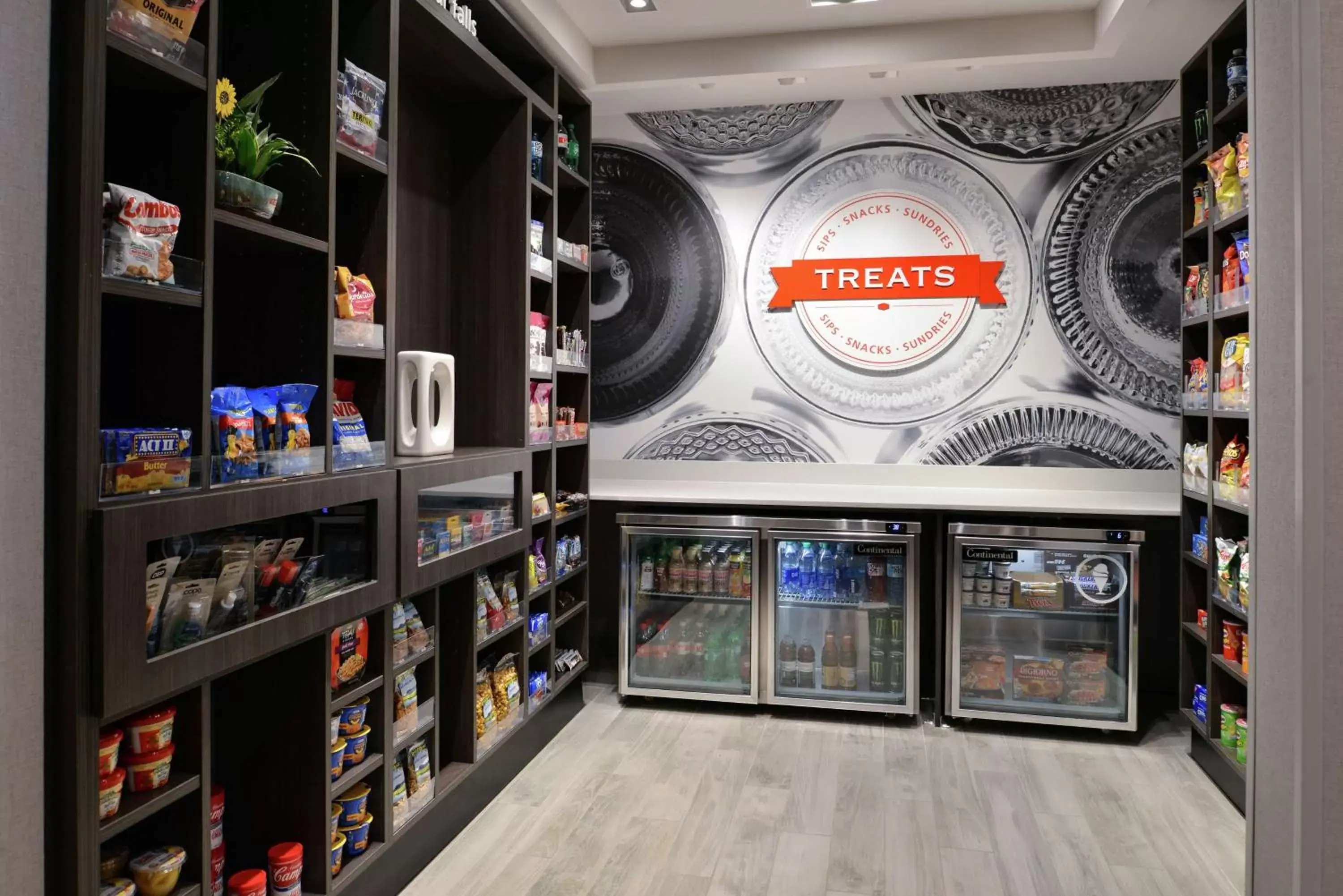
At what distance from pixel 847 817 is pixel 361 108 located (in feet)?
8.59

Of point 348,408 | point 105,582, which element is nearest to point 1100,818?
point 348,408

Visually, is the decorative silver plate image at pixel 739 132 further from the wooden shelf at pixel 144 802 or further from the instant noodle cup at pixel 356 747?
the wooden shelf at pixel 144 802

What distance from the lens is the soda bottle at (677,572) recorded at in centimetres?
420

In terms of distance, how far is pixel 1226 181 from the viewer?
123 inches

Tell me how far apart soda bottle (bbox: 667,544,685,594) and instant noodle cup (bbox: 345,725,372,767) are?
1994 millimetres

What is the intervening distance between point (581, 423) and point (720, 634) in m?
1.19

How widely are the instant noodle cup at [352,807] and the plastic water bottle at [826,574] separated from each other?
2275mm

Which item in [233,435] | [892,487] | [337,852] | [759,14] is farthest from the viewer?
[892,487]

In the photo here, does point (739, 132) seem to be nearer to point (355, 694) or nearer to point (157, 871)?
point (355, 694)

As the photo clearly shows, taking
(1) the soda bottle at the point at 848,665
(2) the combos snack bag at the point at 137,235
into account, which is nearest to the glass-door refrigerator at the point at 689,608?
(1) the soda bottle at the point at 848,665

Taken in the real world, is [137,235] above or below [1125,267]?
below

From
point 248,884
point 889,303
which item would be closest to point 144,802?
point 248,884

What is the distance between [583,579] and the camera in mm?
4148

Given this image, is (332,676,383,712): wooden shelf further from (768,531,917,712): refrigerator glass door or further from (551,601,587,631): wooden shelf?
(768,531,917,712): refrigerator glass door
